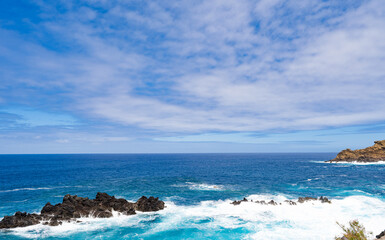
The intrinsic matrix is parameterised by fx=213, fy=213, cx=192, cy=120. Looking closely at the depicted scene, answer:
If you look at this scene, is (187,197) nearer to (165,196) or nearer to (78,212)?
(165,196)

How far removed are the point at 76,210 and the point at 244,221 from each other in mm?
27294

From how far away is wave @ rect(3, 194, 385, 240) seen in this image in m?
28.4

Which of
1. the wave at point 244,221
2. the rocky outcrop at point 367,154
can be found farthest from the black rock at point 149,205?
the rocky outcrop at point 367,154

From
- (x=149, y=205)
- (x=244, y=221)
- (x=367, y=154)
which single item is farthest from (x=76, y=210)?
(x=367, y=154)

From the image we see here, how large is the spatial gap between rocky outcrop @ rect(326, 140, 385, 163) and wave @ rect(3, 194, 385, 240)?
128 m

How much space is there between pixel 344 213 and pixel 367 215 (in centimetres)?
324

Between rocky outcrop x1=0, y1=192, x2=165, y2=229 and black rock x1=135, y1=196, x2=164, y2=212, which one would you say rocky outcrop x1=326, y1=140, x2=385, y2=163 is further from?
rocky outcrop x1=0, y1=192, x2=165, y2=229

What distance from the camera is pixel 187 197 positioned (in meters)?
49.0

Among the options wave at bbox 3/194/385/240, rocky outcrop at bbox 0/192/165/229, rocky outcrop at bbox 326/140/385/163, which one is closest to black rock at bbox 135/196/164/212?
rocky outcrop at bbox 0/192/165/229

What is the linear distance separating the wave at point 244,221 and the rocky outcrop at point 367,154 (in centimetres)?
12831

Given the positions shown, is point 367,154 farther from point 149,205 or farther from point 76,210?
point 76,210

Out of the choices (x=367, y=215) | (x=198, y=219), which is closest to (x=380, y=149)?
(x=367, y=215)

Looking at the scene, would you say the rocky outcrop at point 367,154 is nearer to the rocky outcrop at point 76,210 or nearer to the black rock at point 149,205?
the black rock at point 149,205

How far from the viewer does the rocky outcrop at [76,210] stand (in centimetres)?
3144
